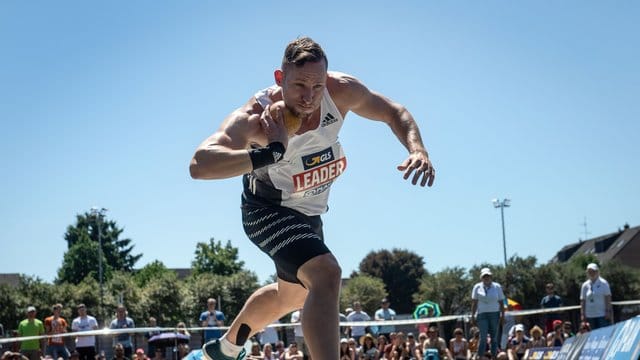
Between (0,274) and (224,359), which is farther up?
(0,274)

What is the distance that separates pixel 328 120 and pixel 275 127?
63cm

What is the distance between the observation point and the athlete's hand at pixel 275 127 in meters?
4.10

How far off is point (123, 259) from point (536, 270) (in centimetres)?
5466

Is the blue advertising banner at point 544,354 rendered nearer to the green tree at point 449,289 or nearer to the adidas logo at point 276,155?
the adidas logo at point 276,155

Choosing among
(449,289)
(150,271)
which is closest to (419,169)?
(449,289)

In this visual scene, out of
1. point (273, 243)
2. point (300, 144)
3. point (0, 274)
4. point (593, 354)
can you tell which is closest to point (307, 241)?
point (273, 243)

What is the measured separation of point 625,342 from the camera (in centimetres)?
569

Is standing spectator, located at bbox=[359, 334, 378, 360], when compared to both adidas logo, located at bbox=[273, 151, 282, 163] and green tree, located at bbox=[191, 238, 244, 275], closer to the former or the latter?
adidas logo, located at bbox=[273, 151, 282, 163]

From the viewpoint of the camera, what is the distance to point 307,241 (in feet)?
14.7

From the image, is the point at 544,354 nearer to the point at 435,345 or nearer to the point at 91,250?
the point at 435,345

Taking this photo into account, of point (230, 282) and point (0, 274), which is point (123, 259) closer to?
point (0, 274)

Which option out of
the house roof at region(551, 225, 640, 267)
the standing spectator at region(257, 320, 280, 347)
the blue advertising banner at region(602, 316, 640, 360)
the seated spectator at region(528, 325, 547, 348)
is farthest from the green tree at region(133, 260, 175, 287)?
the blue advertising banner at region(602, 316, 640, 360)

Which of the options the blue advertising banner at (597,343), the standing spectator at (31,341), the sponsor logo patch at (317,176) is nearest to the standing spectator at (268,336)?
the standing spectator at (31,341)

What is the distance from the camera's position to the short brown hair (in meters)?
4.27
